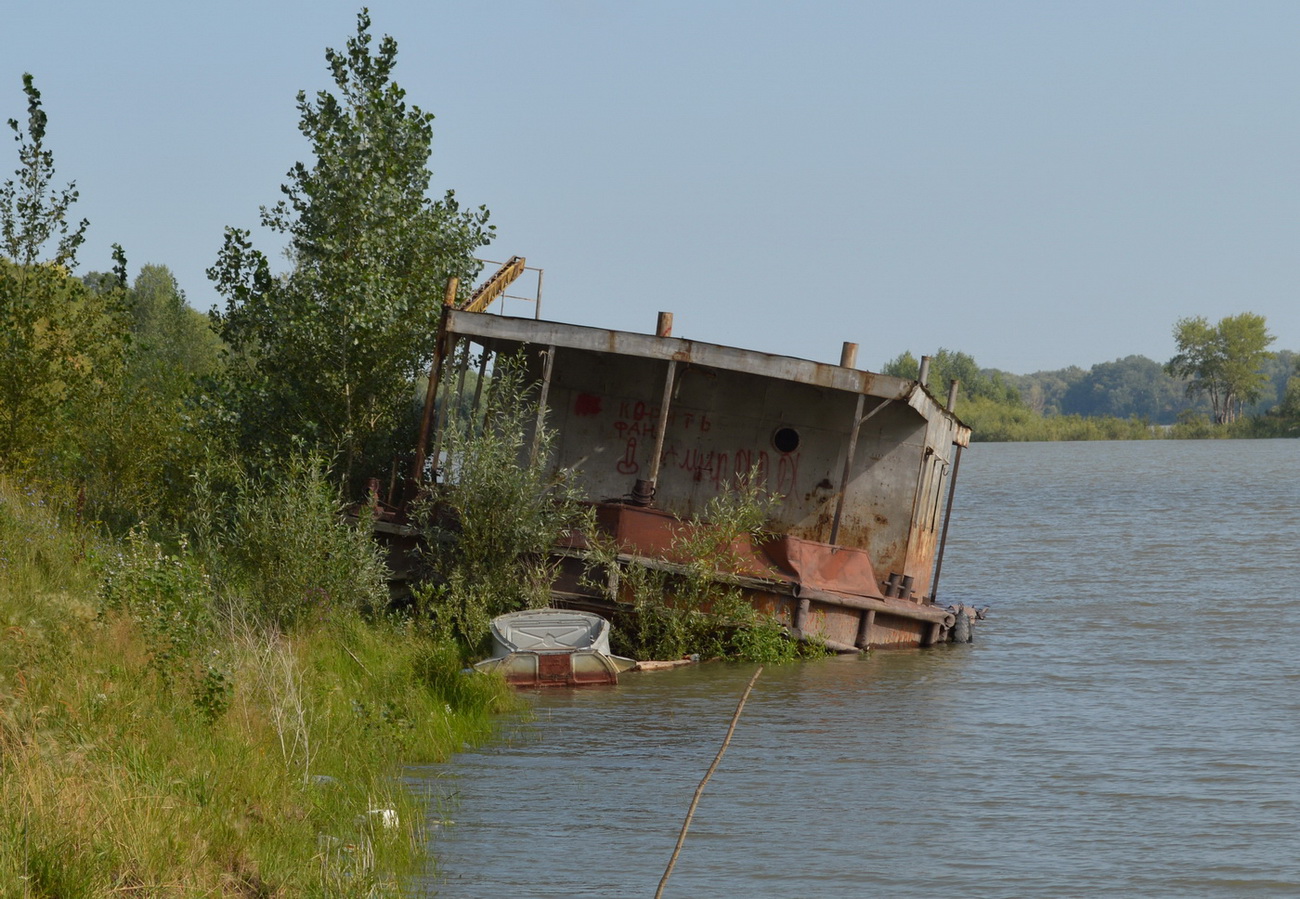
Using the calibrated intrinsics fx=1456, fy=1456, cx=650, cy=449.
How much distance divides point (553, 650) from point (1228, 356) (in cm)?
11062

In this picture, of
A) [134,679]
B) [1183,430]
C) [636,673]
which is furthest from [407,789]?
[1183,430]

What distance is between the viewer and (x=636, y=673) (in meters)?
15.9

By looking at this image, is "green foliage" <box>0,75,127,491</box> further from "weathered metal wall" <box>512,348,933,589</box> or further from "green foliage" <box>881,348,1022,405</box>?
"green foliage" <box>881,348,1022,405</box>

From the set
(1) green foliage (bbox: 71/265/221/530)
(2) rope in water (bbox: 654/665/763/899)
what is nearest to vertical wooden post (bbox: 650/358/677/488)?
(2) rope in water (bbox: 654/665/763/899)

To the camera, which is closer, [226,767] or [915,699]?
[226,767]

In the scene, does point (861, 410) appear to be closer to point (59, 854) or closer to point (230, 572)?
point (230, 572)

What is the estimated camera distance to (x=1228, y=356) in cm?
11475

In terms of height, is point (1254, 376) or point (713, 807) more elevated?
point (1254, 376)

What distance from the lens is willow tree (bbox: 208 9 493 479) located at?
18.3 meters

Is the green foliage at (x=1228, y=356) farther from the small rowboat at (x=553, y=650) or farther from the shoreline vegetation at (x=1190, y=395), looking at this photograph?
the small rowboat at (x=553, y=650)

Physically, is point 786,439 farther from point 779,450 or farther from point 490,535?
point 490,535

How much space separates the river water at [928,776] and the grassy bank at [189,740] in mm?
589

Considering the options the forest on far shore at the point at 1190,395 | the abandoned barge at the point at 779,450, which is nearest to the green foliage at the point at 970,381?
the forest on far shore at the point at 1190,395

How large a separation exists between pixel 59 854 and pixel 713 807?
17.5 ft
